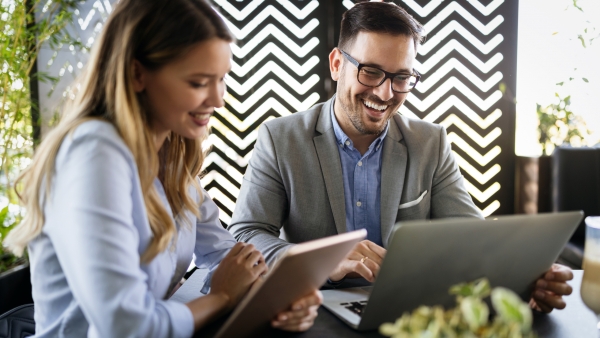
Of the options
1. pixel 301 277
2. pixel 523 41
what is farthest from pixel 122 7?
pixel 523 41

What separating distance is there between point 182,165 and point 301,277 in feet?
1.75

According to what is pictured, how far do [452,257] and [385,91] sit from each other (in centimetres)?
105

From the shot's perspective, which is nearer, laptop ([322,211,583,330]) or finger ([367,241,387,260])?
laptop ([322,211,583,330])

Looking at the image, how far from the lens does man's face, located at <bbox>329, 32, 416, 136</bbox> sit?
72.6 inches

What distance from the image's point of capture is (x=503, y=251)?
0.96m

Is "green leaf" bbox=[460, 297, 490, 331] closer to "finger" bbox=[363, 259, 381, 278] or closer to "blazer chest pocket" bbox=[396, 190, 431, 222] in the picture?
"finger" bbox=[363, 259, 381, 278]

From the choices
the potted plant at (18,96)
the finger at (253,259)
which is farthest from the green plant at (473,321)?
the potted plant at (18,96)

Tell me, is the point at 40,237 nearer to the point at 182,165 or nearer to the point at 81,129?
the point at 81,129

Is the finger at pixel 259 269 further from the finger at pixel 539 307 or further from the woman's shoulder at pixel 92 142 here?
the finger at pixel 539 307

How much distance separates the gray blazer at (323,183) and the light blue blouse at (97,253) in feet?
2.42

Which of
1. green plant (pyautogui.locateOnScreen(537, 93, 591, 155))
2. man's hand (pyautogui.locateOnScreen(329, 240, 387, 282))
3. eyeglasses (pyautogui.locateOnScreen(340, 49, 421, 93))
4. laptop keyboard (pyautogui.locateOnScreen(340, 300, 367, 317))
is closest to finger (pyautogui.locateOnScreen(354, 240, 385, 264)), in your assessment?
man's hand (pyautogui.locateOnScreen(329, 240, 387, 282))

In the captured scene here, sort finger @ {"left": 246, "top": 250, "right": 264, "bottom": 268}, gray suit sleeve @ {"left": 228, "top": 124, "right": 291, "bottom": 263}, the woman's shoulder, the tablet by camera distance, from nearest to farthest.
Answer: the tablet < the woman's shoulder < finger @ {"left": 246, "top": 250, "right": 264, "bottom": 268} < gray suit sleeve @ {"left": 228, "top": 124, "right": 291, "bottom": 263}

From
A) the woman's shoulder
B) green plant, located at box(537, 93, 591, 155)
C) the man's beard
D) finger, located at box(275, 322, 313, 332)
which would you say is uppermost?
the woman's shoulder

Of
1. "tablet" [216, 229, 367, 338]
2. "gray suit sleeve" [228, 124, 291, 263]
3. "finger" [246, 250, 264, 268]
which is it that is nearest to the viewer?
"tablet" [216, 229, 367, 338]
